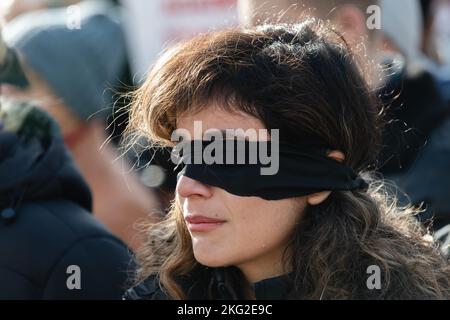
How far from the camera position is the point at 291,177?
2299mm

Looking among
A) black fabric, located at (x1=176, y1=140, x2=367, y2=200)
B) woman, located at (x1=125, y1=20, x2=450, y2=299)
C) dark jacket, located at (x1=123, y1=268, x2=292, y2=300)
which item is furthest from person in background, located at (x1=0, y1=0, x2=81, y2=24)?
black fabric, located at (x1=176, y1=140, x2=367, y2=200)

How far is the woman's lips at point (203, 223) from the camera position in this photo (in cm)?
232

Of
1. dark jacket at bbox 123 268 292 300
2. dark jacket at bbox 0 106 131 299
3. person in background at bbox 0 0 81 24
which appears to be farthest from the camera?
person in background at bbox 0 0 81 24

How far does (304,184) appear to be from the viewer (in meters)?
2.30

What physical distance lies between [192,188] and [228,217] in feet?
0.39

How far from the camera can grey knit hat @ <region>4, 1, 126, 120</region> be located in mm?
4141

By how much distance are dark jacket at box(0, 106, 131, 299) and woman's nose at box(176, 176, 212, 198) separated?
715 millimetres

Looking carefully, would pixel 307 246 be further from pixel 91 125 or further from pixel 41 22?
pixel 41 22

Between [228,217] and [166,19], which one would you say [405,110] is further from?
[166,19]

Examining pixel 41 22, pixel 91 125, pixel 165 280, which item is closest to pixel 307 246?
pixel 165 280

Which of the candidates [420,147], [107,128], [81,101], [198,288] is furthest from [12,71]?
[420,147]

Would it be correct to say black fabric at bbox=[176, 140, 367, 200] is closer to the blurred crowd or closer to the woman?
the woman

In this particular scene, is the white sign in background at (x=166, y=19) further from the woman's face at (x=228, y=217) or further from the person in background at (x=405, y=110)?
the woman's face at (x=228, y=217)
